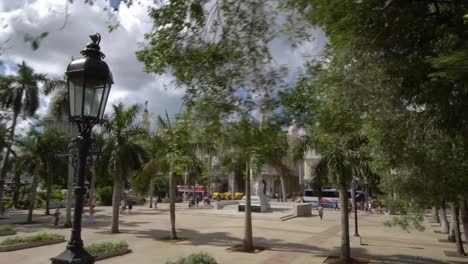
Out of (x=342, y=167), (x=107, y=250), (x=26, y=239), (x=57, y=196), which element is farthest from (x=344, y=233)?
(x=57, y=196)

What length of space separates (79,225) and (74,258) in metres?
0.44

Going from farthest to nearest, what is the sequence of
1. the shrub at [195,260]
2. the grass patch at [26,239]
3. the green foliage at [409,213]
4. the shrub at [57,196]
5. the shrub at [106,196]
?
the shrub at [106,196] → the shrub at [57,196] → the grass patch at [26,239] → the green foliage at [409,213] → the shrub at [195,260]

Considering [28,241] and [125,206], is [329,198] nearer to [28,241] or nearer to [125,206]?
[125,206]

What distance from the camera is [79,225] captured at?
16.0ft

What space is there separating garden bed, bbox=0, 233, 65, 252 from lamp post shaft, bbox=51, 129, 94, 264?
12.3m

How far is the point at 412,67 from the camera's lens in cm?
564

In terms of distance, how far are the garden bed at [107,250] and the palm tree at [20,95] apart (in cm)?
1470

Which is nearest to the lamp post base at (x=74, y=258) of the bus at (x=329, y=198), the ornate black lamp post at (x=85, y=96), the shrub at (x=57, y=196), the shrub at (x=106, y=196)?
the ornate black lamp post at (x=85, y=96)

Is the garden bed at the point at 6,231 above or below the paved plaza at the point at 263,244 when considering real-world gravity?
above

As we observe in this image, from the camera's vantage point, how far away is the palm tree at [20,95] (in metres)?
26.2

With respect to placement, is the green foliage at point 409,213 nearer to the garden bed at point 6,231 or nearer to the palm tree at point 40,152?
the garden bed at point 6,231

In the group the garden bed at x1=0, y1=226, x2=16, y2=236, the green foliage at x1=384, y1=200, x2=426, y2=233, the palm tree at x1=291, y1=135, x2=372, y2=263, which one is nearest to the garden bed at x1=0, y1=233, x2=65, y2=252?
the garden bed at x1=0, y1=226, x2=16, y2=236

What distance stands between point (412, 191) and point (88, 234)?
15.7 meters

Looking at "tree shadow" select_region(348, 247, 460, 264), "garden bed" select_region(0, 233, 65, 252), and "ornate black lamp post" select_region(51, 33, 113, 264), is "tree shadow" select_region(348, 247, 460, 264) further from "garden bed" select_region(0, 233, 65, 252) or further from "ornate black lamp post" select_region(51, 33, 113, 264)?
"ornate black lamp post" select_region(51, 33, 113, 264)
